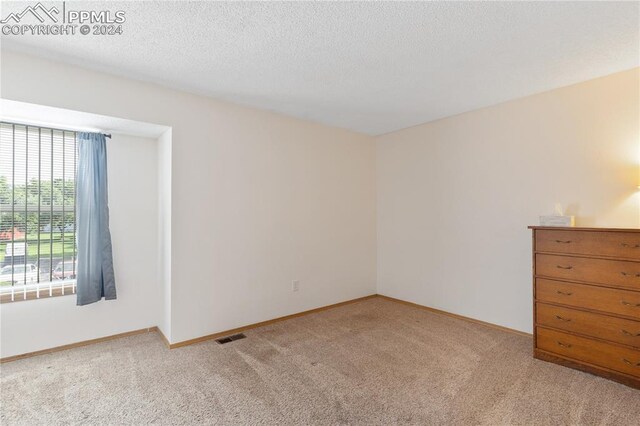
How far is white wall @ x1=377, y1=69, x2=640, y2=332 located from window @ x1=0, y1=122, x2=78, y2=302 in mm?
3845

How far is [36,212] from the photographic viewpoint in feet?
9.34

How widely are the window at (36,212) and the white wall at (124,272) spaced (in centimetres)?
22

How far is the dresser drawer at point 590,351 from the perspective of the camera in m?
2.25

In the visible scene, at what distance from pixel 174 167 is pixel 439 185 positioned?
313 cm

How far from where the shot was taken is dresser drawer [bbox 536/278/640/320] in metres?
2.26

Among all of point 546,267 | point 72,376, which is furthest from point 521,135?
point 72,376

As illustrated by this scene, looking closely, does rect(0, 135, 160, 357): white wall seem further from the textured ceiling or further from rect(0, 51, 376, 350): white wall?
the textured ceiling

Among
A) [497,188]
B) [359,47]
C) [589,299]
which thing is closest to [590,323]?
[589,299]

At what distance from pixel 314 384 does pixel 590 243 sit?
2446mm

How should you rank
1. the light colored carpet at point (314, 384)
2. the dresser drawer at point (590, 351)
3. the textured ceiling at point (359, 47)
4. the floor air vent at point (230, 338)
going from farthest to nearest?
the floor air vent at point (230, 338), the dresser drawer at point (590, 351), the light colored carpet at point (314, 384), the textured ceiling at point (359, 47)

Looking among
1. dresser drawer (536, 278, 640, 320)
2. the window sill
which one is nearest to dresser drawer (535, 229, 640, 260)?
dresser drawer (536, 278, 640, 320)

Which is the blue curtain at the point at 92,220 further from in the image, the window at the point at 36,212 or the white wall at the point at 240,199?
the white wall at the point at 240,199

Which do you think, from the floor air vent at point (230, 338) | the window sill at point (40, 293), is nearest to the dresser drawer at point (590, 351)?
the floor air vent at point (230, 338)

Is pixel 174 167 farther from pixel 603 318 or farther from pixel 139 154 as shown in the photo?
pixel 603 318
